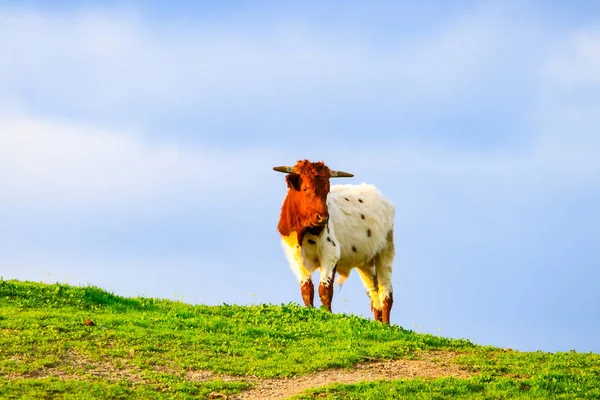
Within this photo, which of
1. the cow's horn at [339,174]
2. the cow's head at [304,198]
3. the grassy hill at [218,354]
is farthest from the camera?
the cow's horn at [339,174]

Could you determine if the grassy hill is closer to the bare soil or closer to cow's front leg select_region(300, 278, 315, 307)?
the bare soil

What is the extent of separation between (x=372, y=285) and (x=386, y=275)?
1.99ft

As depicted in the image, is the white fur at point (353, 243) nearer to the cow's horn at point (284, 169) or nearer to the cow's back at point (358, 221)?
the cow's back at point (358, 221)

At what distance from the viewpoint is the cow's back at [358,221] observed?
26188mm

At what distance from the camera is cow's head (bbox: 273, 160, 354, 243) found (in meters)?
24.2

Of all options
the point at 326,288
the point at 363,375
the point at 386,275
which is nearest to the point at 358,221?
the point at 386,275

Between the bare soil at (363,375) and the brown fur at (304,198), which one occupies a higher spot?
the brown fur at (304,198)

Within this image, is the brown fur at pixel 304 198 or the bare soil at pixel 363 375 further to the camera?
the brown fur at pixel 304 198

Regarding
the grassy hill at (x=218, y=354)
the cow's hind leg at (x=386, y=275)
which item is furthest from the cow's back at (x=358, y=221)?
the grassy hill at (x=218, y=354)

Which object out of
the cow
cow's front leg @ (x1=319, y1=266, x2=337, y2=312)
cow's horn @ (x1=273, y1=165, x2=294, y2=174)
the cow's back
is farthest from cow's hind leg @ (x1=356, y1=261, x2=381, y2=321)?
cow's horn @ (x1=273, y1=165, x2=294, y2=174)

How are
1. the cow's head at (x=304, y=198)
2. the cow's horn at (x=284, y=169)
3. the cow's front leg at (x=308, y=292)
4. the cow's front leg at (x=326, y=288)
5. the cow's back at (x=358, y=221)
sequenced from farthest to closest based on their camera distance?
1. the cow's back at (x=358, y=221)
2. the cow's horn at (x=284, y=169)
3. the cow's front leg at (x=308, y=292)
4. the cow's front leg at (x=326, y=288)
5. the cow's head at (x=304, y=198)

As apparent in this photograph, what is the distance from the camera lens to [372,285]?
28625mm

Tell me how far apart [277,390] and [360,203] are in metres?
12.3

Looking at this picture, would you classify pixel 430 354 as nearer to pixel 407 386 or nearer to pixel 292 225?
pixel 407 386
